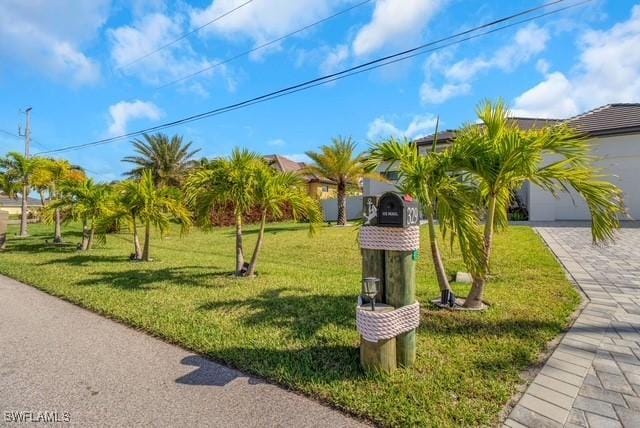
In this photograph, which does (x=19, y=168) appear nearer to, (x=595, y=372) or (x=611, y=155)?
(x=595, y=372)

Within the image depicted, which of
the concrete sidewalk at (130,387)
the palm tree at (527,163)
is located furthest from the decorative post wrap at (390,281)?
the palm tree at (527,163)

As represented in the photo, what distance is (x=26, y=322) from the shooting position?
4.60 metres

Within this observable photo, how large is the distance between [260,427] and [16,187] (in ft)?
59.9

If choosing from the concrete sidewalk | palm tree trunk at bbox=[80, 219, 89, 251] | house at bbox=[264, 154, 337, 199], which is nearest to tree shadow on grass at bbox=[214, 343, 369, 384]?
the concrete sidewalk

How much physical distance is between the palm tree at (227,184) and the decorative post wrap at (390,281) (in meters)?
3.68

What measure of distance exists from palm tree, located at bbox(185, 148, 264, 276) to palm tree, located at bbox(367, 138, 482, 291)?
2.69 meters

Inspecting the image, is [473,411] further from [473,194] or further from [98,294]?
[98,294]

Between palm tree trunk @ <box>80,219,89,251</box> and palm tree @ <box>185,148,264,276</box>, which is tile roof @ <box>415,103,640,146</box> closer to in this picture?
palm tree @ <box>185,148,264,276</box>

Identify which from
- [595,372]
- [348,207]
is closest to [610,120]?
[348,207]

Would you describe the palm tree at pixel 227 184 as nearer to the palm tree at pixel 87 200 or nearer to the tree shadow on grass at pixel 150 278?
the tree shadow on grass at pixel 150 278

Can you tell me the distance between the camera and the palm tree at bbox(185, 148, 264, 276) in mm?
6480

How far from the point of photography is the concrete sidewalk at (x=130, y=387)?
2486 mm

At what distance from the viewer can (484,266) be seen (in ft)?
13.6

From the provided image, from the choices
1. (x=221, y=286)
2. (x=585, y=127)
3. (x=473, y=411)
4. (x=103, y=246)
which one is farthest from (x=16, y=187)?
(x=585, y=127)
